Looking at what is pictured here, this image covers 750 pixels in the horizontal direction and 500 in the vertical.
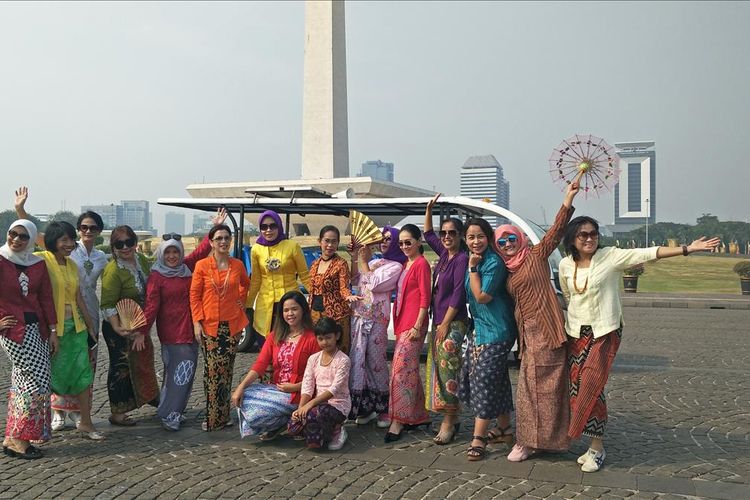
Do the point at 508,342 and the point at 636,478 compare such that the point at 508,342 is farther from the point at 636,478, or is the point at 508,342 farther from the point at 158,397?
the point at 158,397

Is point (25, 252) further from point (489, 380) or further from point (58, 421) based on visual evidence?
point (489, 380)

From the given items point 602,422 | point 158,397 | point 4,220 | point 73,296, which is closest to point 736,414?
point 602,422

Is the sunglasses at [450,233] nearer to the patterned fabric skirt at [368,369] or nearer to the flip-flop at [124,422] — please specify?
the patterned fabric skirt at [368,369]

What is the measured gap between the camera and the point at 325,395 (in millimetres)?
4875

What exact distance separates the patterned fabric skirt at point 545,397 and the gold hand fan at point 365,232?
1509 mm

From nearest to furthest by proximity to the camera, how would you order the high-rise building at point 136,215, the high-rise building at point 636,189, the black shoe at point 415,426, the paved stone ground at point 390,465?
the paved stone ground at point 390,465, the black shoe at point 415,426, the high-rise building at point 636,189, the high-rise building at point 136,215

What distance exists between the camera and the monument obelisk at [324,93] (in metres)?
31.8

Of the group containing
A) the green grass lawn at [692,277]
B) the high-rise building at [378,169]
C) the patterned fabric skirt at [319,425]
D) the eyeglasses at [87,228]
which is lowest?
the green grass lawn at [692,277]

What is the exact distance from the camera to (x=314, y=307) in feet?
18.4

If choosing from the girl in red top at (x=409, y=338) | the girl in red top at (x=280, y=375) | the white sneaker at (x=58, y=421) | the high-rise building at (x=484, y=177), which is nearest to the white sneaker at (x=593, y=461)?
the girl in red top at (x=409, y=338)

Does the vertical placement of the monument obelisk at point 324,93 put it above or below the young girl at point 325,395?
above

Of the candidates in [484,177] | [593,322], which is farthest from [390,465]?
[484,177]

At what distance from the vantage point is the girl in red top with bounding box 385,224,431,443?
505 centimetres

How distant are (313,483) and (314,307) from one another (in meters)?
1.72
